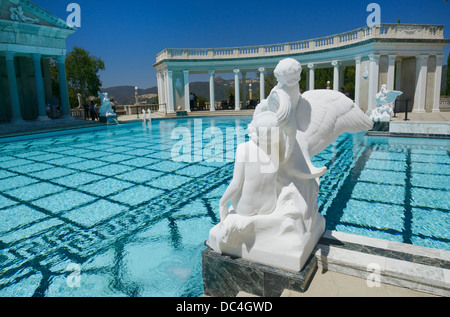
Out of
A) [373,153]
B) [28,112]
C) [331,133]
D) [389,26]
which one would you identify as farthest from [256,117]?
[28,112]

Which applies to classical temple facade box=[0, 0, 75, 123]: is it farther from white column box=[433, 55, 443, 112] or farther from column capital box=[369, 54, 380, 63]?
white column box=[433, 55, 443, 112]

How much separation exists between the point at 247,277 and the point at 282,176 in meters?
0.87

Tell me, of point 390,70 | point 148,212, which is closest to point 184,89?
point 390,70

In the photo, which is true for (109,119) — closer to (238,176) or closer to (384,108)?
(384,108)

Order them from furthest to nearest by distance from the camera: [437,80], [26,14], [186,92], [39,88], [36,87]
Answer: [186,92] < [36,87] < [39,88] < [437,80] < [26,14]

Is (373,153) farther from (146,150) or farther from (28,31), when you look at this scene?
(28,31)

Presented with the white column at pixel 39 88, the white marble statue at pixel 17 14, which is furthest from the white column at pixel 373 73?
the white marble statue at pixel 17 14

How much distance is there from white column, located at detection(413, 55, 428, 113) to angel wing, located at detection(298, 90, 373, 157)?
21409 millimetres

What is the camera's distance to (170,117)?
25281 mm

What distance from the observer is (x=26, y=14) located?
19328 millimetres

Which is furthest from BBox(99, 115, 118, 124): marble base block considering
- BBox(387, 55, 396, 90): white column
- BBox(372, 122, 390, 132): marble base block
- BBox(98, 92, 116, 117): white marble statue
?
BBox(387, 55, 396, 90): white column

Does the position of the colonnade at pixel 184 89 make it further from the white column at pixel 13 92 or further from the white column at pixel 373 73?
the white column at pixel 13 92

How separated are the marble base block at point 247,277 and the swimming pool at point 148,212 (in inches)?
20.9

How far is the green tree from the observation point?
34906 mm
